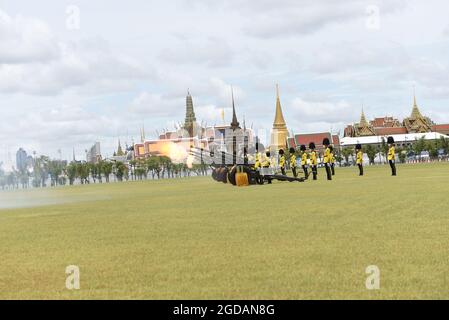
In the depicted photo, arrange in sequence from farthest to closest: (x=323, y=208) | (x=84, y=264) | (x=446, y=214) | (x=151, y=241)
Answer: (x=323, y=208) < (x=446, y=214) < (x=151, y=241) < (x=84, y=264)

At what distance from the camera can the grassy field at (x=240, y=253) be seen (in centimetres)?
799

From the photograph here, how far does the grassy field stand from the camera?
7.99 m

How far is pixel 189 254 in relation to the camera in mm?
10695

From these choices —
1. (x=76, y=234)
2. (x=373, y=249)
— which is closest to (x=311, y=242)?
(x=373, y=249)

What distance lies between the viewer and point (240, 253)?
34.7 ft

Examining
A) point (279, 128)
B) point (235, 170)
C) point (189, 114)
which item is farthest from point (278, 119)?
point (235, 170)

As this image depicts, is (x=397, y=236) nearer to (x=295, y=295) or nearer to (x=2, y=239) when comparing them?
(x=295, y=295)

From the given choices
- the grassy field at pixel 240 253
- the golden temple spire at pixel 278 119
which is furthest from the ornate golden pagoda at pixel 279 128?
the grassy field at pixel 240 253

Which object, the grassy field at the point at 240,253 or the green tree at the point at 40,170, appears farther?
the green tree at the point at 40,170

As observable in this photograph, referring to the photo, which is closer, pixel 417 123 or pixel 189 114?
pixel 417 123

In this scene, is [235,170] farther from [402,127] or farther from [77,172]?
[402,127]

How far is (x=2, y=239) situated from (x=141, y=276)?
6669 mm

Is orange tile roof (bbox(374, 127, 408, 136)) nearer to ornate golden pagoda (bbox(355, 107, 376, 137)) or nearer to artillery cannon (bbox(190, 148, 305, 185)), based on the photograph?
ornate golden pagoda (bbox(355, 107, 376, 137))

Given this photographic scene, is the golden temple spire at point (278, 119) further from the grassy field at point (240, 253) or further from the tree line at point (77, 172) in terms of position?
the grassy field at point (240, 253)
